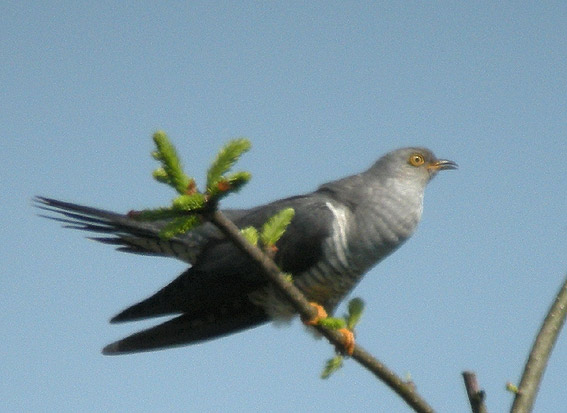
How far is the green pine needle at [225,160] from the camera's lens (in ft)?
6.28

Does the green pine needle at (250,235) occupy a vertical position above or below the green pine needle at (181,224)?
below

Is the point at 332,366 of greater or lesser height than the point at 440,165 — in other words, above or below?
below

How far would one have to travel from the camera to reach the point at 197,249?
442 centimetres

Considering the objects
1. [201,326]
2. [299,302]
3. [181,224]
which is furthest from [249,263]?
[181,224]

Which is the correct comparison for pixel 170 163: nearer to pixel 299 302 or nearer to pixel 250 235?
pixel 250 235

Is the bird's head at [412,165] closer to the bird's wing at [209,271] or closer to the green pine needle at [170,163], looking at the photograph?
the bird's wing at [209,271]

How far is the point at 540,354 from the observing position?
241 centimetres

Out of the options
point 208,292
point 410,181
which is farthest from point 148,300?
point 410,181

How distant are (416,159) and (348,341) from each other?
9.06ft

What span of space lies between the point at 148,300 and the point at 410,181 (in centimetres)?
172

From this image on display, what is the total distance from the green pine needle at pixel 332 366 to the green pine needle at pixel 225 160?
111cm

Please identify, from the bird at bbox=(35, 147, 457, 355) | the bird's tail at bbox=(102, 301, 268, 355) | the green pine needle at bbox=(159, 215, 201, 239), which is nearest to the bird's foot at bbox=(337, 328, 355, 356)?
the green pine needle at bbox=(159, 215, 201, 239)

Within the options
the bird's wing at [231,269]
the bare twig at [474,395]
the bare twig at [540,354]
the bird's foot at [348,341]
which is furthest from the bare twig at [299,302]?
the bird's wing at [231,269]

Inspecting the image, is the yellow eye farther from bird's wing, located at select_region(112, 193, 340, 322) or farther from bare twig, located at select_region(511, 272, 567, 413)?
bare twig, located at select_region(511, 272, 567, 413)
